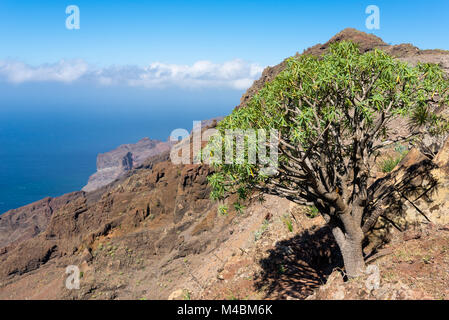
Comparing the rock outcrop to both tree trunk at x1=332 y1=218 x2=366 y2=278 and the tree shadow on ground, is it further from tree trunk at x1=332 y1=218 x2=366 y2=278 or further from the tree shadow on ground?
tree trunk at x1=332 y1=218 x2=366 y2=278

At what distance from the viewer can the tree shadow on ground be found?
10805mm

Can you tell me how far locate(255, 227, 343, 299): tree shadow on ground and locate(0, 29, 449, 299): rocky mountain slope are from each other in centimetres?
5

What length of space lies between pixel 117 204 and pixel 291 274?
111 ft

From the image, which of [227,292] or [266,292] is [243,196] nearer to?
[266,292]

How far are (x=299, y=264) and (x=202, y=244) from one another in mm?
17709

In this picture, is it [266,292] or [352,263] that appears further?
[266,292]

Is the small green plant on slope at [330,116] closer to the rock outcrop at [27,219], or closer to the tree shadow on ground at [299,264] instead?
the tree shadow on ground at [299,264]

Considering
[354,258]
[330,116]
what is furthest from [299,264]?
[330,116]

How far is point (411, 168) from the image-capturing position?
10516mm

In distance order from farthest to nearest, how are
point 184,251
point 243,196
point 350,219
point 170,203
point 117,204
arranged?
1. point 117,204
2. point 170,203
3. point 184,251
4. point 243,196
5. point 350,219

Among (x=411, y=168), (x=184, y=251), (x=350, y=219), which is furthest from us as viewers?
(x=184, y=251)

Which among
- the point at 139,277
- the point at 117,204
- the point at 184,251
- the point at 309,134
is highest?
the point at 309,134

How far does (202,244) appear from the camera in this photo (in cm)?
2883

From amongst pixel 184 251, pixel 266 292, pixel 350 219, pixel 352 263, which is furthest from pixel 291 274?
pixel 184 251
